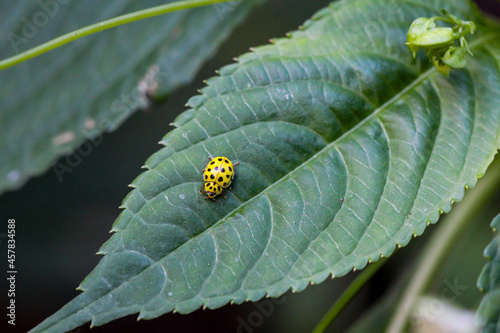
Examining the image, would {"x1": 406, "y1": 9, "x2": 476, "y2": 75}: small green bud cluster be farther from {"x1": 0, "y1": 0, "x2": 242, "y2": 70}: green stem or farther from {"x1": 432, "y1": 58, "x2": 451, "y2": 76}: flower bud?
{"x1": 0, "y1": 0, "x2": 242, "y2": 70}: green stem

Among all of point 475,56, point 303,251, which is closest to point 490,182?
point 475,56

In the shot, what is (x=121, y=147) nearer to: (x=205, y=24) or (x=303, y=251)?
(x=205, y=24)

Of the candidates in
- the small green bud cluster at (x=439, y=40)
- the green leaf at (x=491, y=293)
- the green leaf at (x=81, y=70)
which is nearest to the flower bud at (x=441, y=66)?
the small green bud cluster at (x=439, y=40)

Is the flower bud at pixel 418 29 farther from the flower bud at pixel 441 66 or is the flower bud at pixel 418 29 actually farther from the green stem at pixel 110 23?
the green stem at pixel 110 23

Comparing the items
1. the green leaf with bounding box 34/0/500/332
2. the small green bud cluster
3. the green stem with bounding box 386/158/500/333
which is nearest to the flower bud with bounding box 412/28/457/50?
the small green bud cluster

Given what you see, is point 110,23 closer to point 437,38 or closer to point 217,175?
point 217,175

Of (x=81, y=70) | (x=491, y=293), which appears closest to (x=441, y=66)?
(x=491, y=293)
